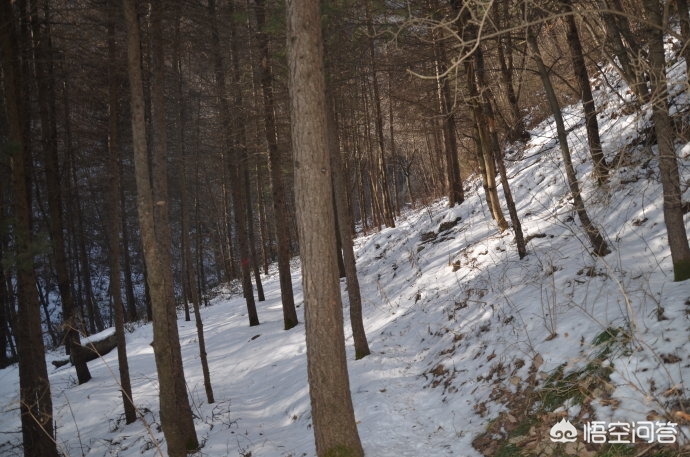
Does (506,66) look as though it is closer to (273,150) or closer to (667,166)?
(667,166)

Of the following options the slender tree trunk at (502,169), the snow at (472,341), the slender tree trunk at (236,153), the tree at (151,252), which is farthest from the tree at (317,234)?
the slender tree trunk at (236,153)

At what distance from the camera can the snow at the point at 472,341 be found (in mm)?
4371

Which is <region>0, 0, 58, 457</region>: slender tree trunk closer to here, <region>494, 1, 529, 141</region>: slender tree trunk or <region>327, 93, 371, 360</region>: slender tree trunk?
<region>327, 93, 371, 360</region>: slender tree trunk

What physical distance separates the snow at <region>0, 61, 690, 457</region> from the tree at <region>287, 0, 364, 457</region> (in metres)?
1.08

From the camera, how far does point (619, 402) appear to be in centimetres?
383

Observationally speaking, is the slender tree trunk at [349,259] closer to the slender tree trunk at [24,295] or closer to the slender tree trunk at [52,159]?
the slender tree trunk at [24,295]

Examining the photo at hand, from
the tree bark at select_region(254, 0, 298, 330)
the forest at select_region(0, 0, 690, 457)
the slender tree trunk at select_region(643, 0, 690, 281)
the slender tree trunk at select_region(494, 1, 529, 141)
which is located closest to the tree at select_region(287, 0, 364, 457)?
the forest at select_region(0, 0, 690, 457)

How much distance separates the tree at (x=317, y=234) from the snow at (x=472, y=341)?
108 centimetres

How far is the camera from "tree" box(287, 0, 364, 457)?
437 centimetres

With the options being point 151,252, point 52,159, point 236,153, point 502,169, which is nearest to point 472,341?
point 502,169

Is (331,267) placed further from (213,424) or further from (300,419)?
(213,424)

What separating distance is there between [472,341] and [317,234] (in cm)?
396

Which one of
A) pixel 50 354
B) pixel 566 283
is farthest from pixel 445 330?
pixel 50 354

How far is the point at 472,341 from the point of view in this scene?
23.3ft
